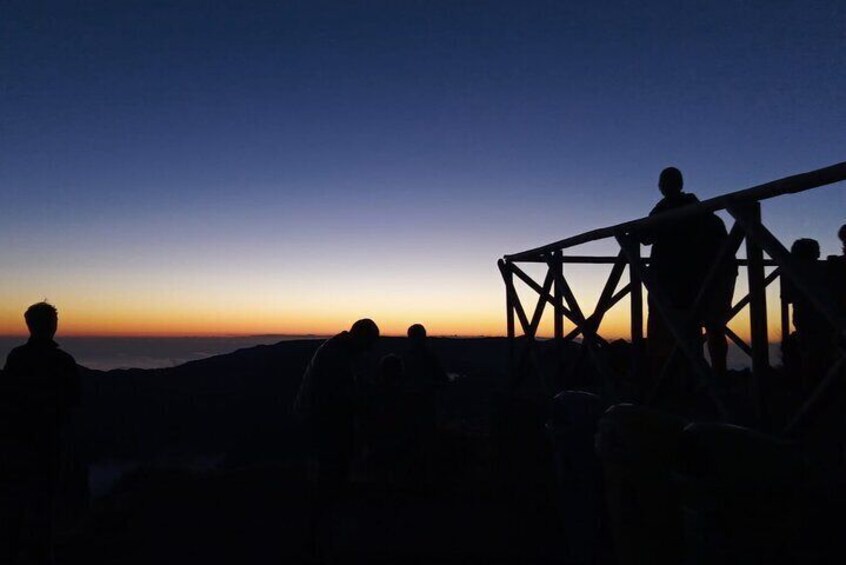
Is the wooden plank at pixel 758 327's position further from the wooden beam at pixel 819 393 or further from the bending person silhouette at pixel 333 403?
the bending person silhouette at pixel 333 403

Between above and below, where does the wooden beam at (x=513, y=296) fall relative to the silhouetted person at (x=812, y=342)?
above

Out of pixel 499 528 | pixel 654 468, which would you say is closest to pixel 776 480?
pixel 654 468

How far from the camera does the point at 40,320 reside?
4.78m

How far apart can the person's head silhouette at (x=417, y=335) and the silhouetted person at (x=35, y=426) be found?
4431mm

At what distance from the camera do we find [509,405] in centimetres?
752

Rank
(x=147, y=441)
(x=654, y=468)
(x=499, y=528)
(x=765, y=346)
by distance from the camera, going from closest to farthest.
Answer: (x=654, y=468) < (x=765, y=346) < (x=499, y=528) < (x=147, y=441)

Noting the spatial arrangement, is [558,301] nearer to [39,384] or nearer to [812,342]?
[812,342]

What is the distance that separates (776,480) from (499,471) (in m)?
5.15

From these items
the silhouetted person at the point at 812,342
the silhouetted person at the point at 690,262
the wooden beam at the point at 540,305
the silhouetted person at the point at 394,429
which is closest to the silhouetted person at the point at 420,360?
the silhouetted person at the point at 394,429

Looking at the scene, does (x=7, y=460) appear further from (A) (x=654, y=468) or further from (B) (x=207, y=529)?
(A) (x=654, y=468)

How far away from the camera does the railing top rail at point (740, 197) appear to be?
9.71 feet

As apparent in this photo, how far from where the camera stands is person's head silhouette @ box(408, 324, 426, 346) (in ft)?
28.1

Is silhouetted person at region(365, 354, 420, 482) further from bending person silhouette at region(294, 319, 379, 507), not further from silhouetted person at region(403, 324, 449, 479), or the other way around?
bending person silhouette at region(294, 319, 379, 507)

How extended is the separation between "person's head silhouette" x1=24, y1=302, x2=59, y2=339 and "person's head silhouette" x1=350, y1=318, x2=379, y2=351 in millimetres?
2300
